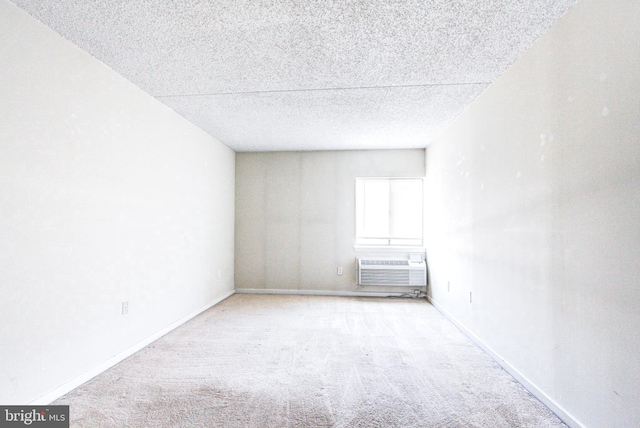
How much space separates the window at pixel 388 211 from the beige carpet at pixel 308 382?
178 centimetres

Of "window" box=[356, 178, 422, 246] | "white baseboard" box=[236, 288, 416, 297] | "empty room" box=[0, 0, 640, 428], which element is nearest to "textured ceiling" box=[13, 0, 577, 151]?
"empty room" box=[0, 0, 640, 428]

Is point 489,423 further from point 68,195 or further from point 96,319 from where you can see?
point 68,195

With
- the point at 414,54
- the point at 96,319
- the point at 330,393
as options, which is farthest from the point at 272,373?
the point at 414,54

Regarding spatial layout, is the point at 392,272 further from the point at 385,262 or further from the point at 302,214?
the point at 302,214

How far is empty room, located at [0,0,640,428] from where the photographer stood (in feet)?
5.24

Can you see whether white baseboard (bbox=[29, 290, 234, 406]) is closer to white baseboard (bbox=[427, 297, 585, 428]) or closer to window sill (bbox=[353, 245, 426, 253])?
window sill (bbox=[353, 245, 426, 253])

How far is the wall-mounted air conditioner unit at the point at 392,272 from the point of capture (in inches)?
185

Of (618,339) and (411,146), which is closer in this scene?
(618,339)

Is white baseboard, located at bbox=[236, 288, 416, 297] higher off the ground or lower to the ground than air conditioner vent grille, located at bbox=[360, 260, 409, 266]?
lower

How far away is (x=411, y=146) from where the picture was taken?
15.5 ft

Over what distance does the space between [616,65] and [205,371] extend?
3.14 metres
